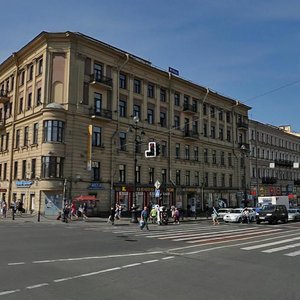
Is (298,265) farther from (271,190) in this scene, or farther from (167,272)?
(271,190)

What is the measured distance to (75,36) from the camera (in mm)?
39250

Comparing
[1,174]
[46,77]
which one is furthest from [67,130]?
[1,174]

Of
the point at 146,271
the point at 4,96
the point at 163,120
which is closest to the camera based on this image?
the point at 146,271

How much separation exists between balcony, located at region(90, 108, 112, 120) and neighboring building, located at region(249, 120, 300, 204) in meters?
32.5

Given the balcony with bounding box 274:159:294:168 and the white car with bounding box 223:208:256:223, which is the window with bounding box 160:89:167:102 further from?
the balcony with bounding box 274:159:294:168

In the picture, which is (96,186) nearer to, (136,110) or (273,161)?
(136,110)

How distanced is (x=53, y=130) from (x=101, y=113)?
5789 mm

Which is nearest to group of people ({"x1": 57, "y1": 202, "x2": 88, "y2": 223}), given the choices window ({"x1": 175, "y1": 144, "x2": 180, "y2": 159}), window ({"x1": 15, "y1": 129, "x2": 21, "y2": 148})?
window ({"x1": 15, "y1": 129, "x2": 21, "y2": 148})

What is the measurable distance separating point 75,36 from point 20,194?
59.3ft

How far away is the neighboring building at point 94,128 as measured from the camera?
38469 millimetres

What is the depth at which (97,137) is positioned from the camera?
136ft

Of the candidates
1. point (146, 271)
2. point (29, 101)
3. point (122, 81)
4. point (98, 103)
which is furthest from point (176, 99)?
point (146, 271)

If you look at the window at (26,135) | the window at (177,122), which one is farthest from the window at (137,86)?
the window at (26,135)

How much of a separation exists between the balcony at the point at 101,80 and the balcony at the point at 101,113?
2.79 metres
